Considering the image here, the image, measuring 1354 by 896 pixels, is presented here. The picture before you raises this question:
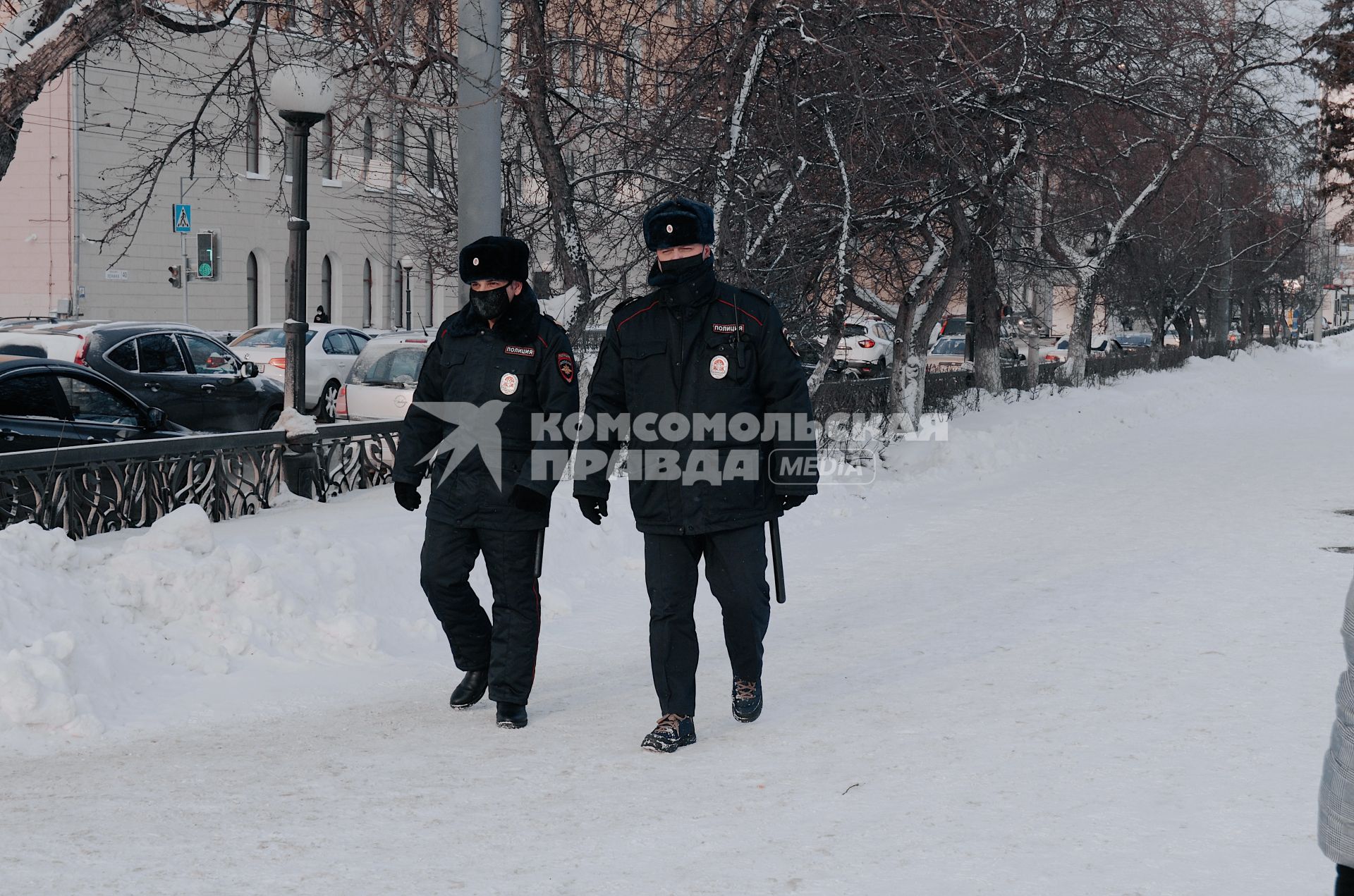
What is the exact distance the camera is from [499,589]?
5914 millimetres

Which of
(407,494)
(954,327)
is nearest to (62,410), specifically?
(407,494)

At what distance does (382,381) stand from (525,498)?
13.4 meters

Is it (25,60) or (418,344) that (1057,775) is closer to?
(25,60)

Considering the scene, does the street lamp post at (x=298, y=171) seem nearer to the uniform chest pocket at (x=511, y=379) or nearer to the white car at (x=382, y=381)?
the uniform chest pocket at (x=511, y=379)

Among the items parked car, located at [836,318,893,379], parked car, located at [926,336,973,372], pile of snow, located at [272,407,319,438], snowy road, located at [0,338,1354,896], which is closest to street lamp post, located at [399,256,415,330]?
parked car, located at [836,318,893,379]

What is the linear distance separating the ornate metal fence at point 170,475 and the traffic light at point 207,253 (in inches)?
674

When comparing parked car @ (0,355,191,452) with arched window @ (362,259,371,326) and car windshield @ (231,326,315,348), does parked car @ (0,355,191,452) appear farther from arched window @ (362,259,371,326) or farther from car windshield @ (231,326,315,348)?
arched window @ (362,259,371,326)

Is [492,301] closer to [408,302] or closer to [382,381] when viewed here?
[382,381]

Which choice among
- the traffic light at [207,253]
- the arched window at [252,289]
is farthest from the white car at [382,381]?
the arched window at [252,289]

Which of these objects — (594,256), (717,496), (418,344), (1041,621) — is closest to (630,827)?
(717,496)

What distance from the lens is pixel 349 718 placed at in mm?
6039

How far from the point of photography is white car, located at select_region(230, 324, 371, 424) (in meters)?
22.5

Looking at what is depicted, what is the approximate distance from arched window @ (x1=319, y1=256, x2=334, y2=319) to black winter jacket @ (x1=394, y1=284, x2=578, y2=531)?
42.1 metres

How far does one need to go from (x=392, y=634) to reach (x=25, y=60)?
560 cm
